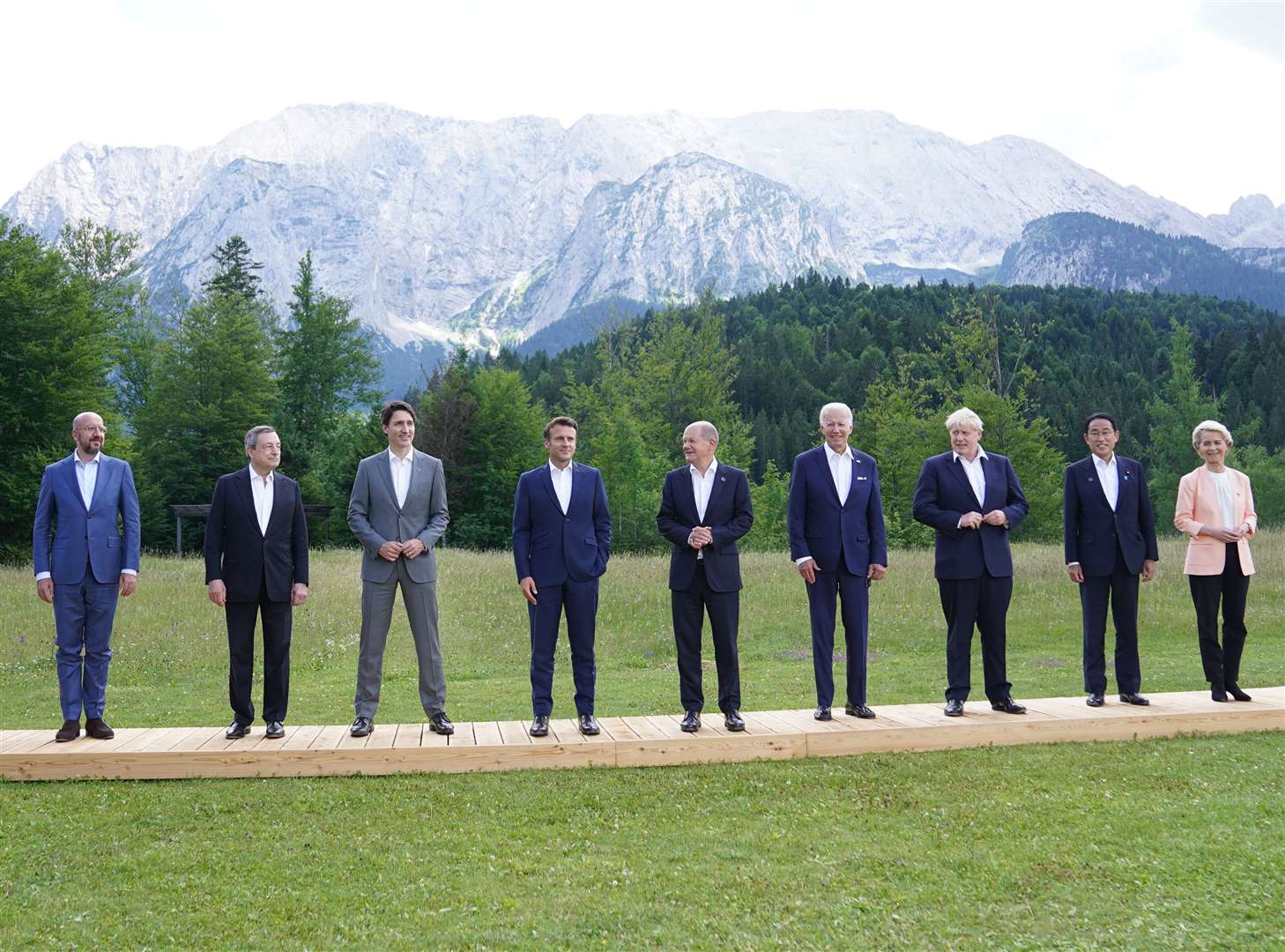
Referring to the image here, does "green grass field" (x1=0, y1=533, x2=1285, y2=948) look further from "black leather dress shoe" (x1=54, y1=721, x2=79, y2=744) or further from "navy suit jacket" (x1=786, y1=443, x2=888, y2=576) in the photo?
"navy suit jacket" (x1=786, y1=443, x2=888, y2=576)

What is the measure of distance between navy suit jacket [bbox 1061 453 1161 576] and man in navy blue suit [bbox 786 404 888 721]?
1.78 metres

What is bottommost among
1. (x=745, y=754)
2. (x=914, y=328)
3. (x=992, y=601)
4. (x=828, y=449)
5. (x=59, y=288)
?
(x=745, y=754)

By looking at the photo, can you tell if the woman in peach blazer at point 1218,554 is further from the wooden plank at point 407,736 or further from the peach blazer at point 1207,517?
the wooden plank at point 407,736

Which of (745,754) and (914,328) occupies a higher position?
(914,328)

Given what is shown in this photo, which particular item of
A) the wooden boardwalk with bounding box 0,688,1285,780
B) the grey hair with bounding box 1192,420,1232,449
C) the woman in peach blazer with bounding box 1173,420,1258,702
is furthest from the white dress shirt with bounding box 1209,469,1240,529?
the wooden boardwalk with bounding box 0,688,1285,780

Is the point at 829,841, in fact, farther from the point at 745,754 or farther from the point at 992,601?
the point at 992,601

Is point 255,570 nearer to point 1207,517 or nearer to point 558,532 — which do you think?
point 558,532

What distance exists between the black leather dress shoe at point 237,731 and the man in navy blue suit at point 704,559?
3.17 meters

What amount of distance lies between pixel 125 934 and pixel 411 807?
1878mm

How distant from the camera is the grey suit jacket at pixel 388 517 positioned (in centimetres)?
716

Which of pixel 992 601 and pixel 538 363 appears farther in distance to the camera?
pixel 538 363

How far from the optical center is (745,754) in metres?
6.85

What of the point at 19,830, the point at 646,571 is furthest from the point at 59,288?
the point at 19,830

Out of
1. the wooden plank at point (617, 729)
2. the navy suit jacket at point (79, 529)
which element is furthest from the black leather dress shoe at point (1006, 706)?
the navy suit jacket at point (79, 529)
